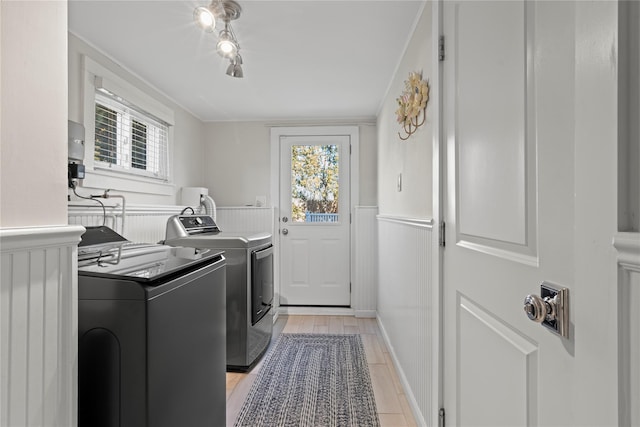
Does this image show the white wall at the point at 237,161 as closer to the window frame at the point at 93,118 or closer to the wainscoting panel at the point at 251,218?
the wainscoting panel at the point at 251,218

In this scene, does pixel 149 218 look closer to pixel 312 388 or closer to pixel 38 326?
pixel 312 388

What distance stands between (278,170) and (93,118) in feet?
6.51

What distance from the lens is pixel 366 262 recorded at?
3691 mm

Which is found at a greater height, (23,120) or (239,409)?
(23,120)

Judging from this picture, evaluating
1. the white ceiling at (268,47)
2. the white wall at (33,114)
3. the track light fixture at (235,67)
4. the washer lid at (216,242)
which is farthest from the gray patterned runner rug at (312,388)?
the white ceiling at (268,47)

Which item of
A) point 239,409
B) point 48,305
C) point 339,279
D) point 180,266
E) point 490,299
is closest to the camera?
point 48,305

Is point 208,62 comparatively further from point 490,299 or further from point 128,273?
point 490,299

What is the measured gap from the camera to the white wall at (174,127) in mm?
2062

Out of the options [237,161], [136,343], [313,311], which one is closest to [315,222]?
[313,311]

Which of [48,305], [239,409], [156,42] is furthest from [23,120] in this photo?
[239,409]

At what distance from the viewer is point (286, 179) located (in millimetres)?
3928

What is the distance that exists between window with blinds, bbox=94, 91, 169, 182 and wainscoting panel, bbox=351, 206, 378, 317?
202cm

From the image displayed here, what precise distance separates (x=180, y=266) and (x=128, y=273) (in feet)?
0.64

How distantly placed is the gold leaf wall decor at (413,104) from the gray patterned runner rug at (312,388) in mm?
1656
